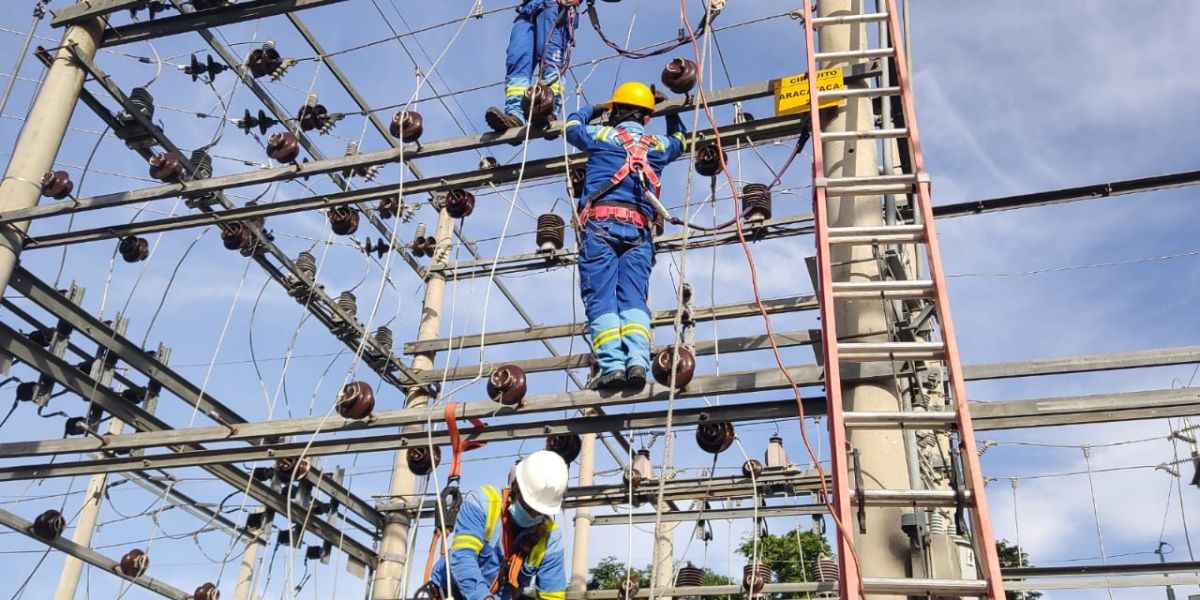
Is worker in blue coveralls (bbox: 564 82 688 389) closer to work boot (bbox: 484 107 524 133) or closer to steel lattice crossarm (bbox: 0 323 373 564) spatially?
work boot (bbox: 484 107 524 133)

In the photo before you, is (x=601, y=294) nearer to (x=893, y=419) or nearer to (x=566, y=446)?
(x=893, y=419)

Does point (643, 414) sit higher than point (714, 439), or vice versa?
point (714, 439)

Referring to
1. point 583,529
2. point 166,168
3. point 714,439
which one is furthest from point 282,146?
point 583,529

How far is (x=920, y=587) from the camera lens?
13.4 feet

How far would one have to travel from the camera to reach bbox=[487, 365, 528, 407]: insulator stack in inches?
249

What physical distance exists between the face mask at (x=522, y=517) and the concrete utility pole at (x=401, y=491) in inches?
196

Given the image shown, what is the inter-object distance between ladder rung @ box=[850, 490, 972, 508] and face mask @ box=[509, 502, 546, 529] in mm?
1831

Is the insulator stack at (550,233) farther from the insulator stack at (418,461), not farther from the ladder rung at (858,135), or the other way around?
the ladder rung at (858,135)

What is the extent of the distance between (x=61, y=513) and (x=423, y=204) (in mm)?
5334

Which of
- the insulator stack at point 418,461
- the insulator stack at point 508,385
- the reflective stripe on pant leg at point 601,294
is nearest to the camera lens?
the reflective stripe on pant leg at point 601,294

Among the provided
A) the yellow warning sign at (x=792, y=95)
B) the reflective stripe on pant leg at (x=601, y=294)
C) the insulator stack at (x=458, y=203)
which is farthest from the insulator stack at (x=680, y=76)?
the insulator stack at (x=458, y=203)

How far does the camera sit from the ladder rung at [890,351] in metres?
4.65

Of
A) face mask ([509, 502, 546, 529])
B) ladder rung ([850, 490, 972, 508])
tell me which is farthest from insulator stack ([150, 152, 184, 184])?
ladder rung ([850, 490, 972, 508])

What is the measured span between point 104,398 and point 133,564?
2.83m
